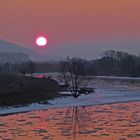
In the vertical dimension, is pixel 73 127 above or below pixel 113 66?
below

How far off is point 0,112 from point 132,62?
340 ft

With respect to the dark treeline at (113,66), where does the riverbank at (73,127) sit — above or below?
below

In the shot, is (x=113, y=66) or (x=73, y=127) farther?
(x=113, y=66)

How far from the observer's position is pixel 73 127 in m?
18.2

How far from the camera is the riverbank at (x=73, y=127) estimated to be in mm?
15773

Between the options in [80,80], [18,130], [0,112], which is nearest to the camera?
[18,130]

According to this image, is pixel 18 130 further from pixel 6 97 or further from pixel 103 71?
pixel 103 71

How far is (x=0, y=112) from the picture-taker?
25.6 m

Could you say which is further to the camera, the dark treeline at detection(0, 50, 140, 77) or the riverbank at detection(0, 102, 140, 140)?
the dark treeline at detection(0, 50, 140, 77)

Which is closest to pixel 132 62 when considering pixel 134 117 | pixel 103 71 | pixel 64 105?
pixel 103 71

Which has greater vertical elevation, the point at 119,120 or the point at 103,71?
the point at 103,71

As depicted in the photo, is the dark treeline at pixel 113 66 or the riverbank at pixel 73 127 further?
the dark treeline at pixel 113 66

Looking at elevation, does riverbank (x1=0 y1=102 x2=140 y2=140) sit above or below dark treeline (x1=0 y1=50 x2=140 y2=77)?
below

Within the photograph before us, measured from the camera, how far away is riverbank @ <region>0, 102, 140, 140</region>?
15773 millimetres
